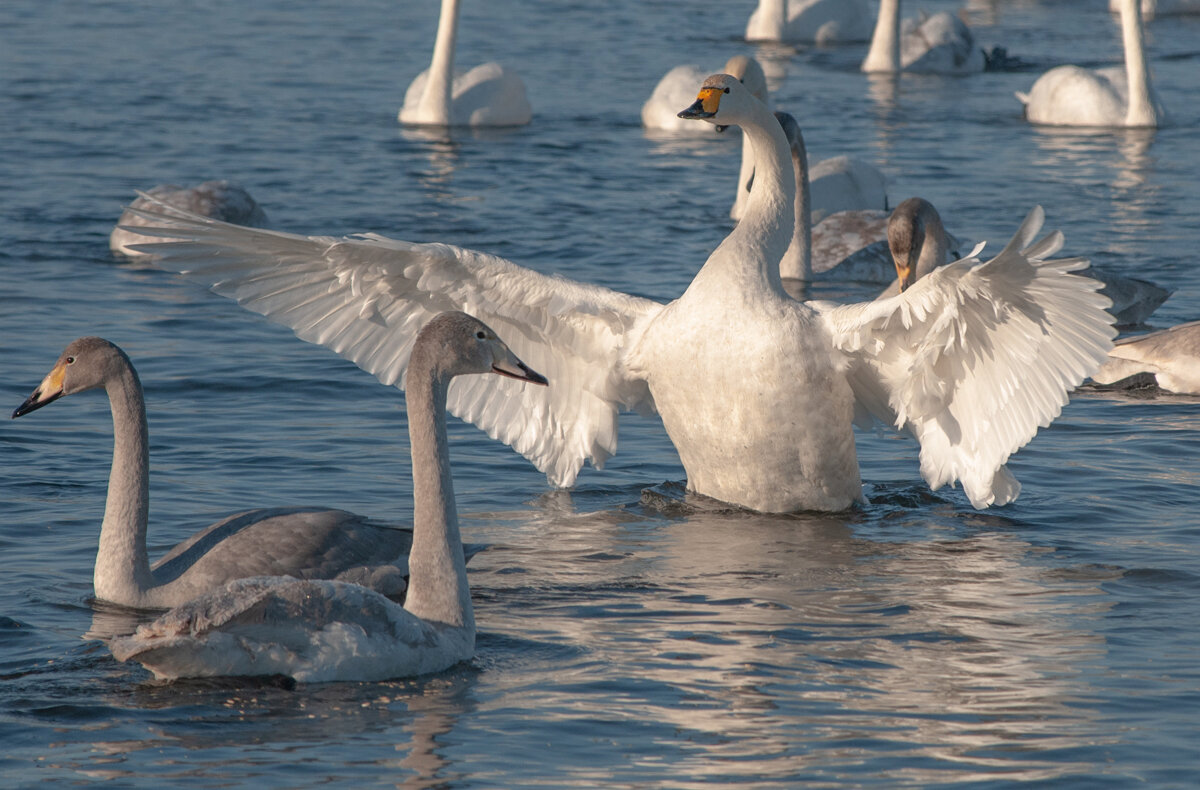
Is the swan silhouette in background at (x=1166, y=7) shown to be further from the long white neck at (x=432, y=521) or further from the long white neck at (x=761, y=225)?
the long white neck at (x=432, y=521)

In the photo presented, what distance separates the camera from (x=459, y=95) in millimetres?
22234

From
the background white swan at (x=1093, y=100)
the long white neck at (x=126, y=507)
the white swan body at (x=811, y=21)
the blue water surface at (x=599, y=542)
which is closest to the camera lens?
the blue water surface at (x=599, y=542)

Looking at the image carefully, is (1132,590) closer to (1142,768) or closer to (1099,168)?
(1142,768)

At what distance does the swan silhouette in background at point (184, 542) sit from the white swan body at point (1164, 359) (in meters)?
5.61

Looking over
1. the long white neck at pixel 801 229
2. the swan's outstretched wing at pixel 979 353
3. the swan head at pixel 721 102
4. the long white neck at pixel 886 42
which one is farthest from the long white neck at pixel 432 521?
the long white neck at pixel 886 42

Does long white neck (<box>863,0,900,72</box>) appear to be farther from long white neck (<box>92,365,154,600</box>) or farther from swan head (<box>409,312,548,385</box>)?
swan head (<box>409,312,548,385</box>)

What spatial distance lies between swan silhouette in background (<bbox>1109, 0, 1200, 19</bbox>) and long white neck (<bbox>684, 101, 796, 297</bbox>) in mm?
26609

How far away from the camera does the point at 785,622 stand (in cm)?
740

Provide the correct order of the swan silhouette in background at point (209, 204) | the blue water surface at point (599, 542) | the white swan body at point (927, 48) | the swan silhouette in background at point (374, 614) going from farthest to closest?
the white swan body at point (927, 48), the swan silhouette in background at point (209, 204), the swan silhouette in background at point (374, 614), the blue water surface at point (599, 542)

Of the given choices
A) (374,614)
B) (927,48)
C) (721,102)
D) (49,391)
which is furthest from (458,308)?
(927,48)

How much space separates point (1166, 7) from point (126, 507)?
1175 inches

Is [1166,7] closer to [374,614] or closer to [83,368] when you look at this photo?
[83,368]

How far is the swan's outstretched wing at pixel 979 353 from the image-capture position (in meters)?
7.52

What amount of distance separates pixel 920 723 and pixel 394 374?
393 centimetres
